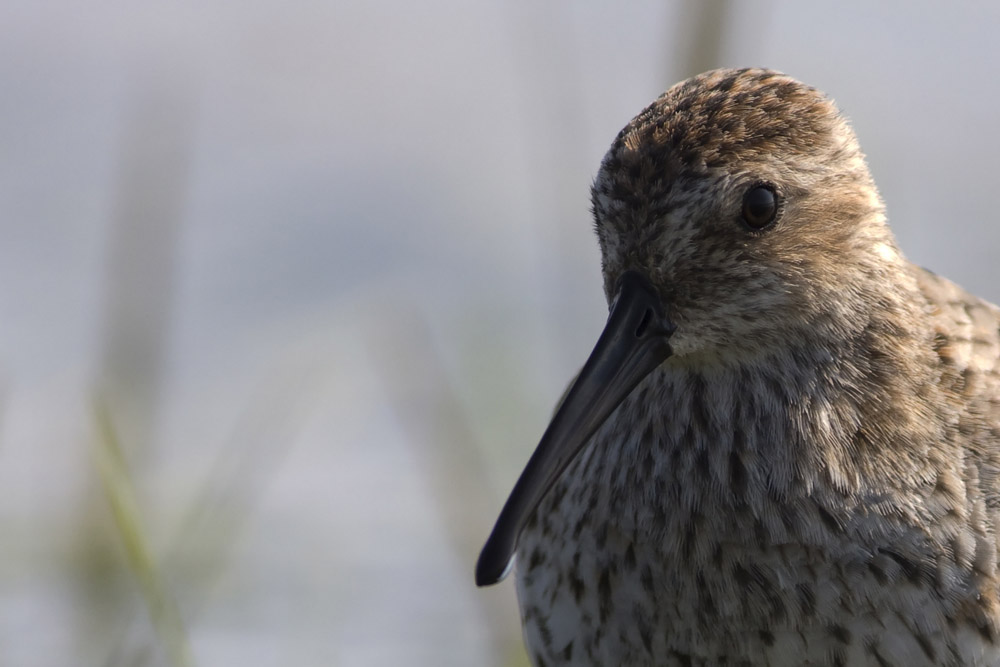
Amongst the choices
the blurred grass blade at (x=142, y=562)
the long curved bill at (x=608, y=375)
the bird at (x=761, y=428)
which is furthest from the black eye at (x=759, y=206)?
the blurred grass blade at (x=142, y=562)

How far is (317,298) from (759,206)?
4501 millimetres

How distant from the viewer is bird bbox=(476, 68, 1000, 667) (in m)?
3.53

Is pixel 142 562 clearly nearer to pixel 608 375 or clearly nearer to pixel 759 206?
pixel 608 375

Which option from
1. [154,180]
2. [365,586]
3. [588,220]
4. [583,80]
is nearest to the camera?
[154,180]

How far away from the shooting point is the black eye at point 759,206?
11.6 feet

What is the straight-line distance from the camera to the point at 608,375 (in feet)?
11.5

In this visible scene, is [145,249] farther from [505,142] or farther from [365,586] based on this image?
[505,142]

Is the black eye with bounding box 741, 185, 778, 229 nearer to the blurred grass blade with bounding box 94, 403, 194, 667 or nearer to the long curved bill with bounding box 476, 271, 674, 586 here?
the long curved bill with bounding box 476, 271, 674, 586

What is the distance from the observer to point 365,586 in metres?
6.45

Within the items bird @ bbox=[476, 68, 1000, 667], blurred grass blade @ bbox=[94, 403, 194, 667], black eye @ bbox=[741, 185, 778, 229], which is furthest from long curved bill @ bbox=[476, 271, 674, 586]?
blurred grass blade @ bbox=[94, 403, 194, 667]

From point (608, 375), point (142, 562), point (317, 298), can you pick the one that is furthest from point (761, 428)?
point (317, 298)

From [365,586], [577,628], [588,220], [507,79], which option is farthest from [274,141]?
[577,628]

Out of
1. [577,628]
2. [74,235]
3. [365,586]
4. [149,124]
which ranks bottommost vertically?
[365,586]

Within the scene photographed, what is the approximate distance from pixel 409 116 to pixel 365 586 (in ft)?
11.5
